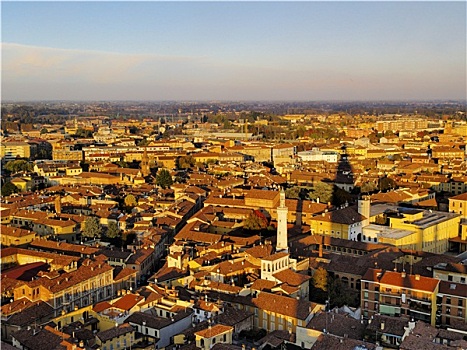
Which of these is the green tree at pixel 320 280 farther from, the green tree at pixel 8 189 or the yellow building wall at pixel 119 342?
the green tree at pixel 8 189

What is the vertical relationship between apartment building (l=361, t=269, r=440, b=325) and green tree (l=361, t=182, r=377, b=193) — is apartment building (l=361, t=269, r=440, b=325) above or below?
above

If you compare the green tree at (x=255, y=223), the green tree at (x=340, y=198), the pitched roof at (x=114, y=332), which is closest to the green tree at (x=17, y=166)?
the green tree at (x=340, y=198)

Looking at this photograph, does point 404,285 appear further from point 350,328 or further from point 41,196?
point 41,196

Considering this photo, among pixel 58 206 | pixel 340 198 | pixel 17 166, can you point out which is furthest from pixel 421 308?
pixel 17 166

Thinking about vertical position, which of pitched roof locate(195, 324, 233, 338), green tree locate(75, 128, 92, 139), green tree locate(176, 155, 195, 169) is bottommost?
green tree locate(176, 155, 195, 169)

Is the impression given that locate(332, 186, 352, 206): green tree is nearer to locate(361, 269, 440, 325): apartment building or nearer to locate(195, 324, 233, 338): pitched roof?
locate(361, 269, 440, 325): apartment building

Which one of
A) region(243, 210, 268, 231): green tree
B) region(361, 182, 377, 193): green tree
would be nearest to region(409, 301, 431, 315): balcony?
region(243, 210, 268, 231): green tree

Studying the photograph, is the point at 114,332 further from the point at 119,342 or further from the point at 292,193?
the point at 292,193
